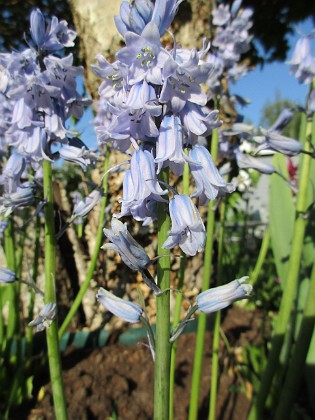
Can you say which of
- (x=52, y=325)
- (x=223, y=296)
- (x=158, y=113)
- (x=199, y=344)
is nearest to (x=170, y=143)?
(x=158, y=113)

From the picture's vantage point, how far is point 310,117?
1688 mm

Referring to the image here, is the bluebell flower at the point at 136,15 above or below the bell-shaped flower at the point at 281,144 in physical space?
above

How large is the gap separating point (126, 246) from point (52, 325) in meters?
0.68

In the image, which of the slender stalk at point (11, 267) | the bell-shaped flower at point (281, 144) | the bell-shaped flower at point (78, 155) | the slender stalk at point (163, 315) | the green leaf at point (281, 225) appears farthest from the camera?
the green leaf at point (281, 225)

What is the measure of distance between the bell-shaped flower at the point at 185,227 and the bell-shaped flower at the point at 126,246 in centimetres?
7

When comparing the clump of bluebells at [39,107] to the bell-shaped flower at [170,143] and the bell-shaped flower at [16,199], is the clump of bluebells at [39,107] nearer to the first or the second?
the bell-shaped flower at [16,199]

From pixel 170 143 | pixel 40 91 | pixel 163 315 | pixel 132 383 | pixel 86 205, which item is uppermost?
pixel 40 91

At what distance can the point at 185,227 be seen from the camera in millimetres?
870

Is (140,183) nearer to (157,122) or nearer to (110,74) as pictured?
(157,122)

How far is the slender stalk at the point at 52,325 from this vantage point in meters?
1.37

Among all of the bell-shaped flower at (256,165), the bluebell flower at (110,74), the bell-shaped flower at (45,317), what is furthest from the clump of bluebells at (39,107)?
the bell-shaped flower at (256,165)

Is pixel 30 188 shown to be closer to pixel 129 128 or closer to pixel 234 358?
pixel 129 128

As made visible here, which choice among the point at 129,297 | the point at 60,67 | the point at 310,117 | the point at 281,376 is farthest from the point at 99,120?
the point at 281,376

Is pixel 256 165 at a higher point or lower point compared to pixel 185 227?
higher
